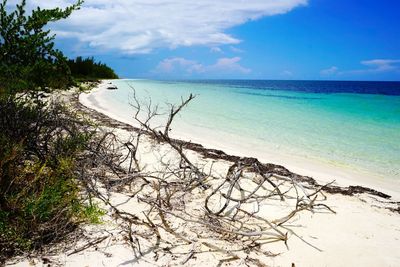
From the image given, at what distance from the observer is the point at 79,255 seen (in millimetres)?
2619

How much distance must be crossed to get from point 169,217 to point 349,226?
1973mm

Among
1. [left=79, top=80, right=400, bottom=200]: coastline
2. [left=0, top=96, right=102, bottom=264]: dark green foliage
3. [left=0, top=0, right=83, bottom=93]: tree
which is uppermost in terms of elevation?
[left=0, top=0, right=83, bottom=93]: tree

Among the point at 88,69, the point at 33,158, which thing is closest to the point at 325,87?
the point at 88,69

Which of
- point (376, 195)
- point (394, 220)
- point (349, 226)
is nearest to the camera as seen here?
point (349, 226)

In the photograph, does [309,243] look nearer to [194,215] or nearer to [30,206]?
[194,215]

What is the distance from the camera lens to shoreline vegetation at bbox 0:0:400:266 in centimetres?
266

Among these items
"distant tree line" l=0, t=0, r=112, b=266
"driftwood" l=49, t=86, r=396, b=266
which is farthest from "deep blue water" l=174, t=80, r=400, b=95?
"distant tree line" l=0, t=0, r=112, b=266

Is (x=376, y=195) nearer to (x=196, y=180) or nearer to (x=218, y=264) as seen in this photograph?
(x=196, y=180)

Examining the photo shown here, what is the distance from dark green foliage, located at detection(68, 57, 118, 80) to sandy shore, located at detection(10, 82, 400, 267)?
39.4 metres

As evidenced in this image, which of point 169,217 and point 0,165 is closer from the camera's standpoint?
point 0,165

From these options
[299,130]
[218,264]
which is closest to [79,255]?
[218,264]

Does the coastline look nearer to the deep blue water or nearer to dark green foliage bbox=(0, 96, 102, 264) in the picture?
dark green foliage bbox=(0, 96, 102, 264)

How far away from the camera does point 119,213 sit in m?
3.29

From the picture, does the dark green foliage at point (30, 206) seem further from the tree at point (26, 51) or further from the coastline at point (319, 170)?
the coastline at point (319, 170)
